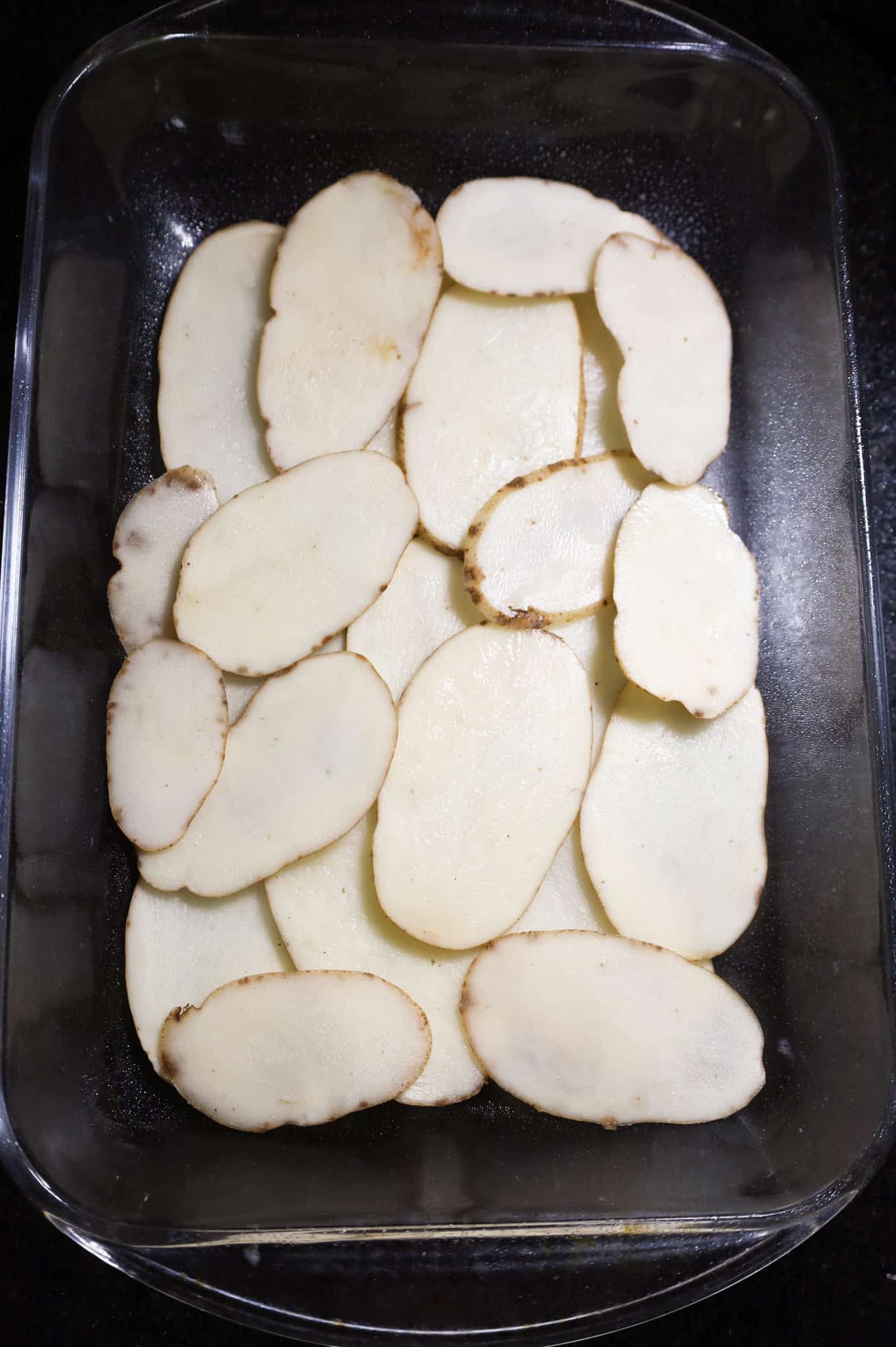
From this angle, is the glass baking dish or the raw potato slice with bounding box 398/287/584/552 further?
the raw potato slice with bounding box 398/287/584/552

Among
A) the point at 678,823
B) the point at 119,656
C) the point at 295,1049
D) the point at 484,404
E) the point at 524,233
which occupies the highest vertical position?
the point at 524,233

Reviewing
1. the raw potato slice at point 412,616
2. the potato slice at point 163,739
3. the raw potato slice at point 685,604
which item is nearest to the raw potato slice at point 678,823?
the raw potato slice at point 685,604

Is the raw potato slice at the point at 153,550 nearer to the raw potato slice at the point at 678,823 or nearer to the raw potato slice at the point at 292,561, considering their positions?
the raw potato slice at the point at 292,561

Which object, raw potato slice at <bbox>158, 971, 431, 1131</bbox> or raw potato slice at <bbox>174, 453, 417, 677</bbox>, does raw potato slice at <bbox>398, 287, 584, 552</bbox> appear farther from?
raw potato slice at <bbox>158, 971, 431, 1131</bbox>

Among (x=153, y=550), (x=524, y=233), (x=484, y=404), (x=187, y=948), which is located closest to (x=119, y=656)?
(x=153, y=550)

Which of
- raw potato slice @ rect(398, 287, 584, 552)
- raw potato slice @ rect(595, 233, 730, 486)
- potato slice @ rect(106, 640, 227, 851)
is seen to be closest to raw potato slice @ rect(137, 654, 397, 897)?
potato slice @ rect(106, 640, 227, 851)

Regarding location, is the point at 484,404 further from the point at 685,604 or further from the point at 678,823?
the point at 678,823

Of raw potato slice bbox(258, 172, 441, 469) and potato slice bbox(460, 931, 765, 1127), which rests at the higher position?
raw potato slice bbox(258, 172, 441, 469)

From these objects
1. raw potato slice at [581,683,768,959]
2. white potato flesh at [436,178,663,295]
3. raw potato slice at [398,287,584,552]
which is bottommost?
raw potato slice at [581,683,768,959]
